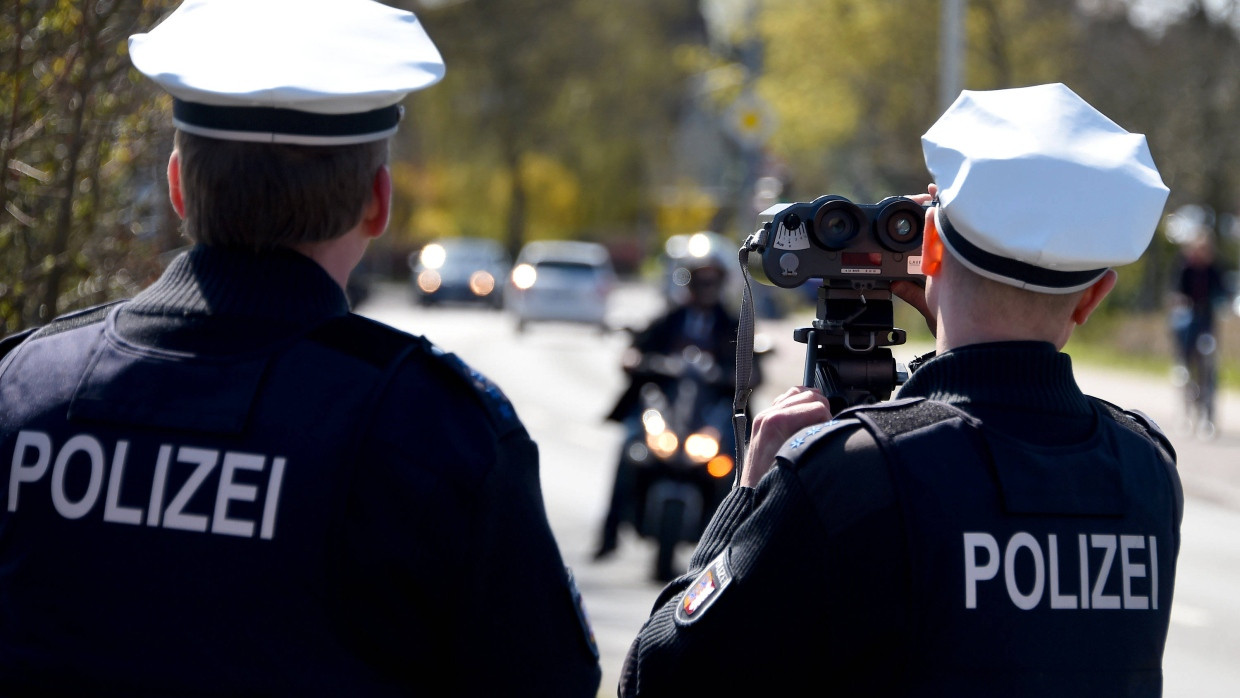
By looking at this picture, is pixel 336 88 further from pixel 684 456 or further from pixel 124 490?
pixel 684 456

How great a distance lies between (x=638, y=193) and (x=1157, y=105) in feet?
123

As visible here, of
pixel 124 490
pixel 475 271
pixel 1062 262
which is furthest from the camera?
pixel 475 271

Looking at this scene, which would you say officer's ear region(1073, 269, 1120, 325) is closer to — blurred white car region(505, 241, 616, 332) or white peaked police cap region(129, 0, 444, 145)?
white peaked police cap region(129, 0, 444, 145)

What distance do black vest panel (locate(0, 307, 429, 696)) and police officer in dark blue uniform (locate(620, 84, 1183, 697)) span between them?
1.70 ft

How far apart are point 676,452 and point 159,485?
6.21 metres

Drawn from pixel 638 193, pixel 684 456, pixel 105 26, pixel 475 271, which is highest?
pixel 638 193

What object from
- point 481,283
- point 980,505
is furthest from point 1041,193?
point 481,283

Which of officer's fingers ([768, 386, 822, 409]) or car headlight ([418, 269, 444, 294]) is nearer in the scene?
officer's fingers ([768, 386, 822, 409])

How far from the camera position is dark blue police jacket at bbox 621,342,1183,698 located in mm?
2008

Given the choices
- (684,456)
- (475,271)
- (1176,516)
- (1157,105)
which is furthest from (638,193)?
(1176,516)

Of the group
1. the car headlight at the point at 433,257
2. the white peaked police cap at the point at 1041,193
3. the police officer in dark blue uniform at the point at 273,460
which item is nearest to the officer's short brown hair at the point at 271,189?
the police officer in dark blue uniform at the point at 273,460

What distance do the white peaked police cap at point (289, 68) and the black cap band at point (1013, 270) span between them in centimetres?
73

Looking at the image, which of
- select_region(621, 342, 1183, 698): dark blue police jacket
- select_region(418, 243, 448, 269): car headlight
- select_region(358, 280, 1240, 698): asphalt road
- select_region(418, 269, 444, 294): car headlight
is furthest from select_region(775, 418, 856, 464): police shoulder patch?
select_region(418, 243, 448, 269): car headlight

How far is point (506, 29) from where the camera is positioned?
21141 millimetres
